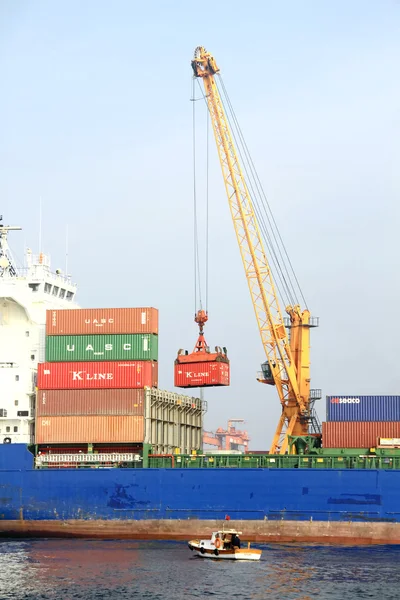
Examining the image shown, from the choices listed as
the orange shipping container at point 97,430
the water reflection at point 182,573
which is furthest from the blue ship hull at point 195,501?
the orange shipping container at point 97,430

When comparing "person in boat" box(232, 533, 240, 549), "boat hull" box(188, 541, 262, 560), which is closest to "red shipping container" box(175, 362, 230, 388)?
"person in boat" box(232, 533, 240, 549)

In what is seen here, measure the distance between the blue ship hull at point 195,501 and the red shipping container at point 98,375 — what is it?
→ 460 cm

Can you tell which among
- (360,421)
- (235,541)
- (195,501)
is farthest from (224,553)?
(360,421)

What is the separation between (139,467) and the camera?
54125 millimetres

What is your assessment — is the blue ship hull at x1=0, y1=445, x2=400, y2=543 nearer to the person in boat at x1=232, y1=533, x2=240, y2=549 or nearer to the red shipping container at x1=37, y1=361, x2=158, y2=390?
the person in boat at x1=232, y1=533, x2=240, y2=549

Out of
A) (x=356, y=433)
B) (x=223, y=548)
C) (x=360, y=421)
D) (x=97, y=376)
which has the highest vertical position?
(x=97, y=376)

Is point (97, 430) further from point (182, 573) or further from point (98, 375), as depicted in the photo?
point (182, 573)

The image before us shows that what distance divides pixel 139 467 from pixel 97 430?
3266 millimetres

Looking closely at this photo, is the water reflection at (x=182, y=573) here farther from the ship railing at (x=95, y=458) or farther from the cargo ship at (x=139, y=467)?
the ship railing at (x=95, y=458)

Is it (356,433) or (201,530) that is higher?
(356,433)

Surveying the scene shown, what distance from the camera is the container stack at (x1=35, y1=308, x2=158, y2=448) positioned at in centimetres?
5403

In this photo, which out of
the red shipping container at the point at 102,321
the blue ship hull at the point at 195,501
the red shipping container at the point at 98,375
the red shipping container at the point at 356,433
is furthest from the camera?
the red shipping container at the point at 102,321

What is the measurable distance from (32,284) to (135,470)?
15.3 metres

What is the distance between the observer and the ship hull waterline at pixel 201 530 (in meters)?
50.6
